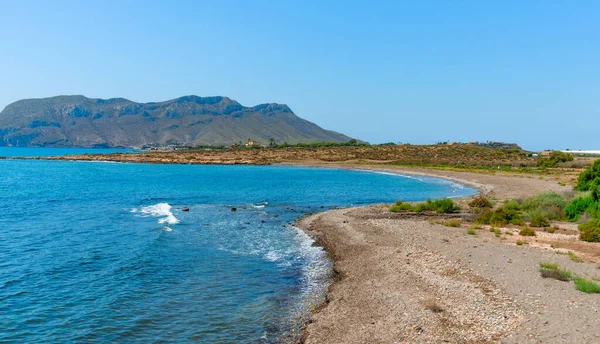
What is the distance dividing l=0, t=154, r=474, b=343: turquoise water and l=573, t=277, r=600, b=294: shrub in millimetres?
9331

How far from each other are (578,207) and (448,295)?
22807mm

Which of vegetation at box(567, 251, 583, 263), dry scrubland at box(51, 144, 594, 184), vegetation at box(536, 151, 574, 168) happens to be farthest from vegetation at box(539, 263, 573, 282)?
dry scrubland at box(51, 144, 594, 184)

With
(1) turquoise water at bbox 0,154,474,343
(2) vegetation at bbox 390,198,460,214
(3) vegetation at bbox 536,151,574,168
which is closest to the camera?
(1) turquoise water at bbox 0,154,474,343

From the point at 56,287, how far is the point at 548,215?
3250cm

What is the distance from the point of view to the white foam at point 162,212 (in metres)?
36.6

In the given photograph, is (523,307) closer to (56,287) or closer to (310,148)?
(56,287)

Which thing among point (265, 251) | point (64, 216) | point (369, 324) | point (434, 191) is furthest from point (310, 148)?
point (369, 324)

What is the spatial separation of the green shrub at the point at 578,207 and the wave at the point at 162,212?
30.8 m

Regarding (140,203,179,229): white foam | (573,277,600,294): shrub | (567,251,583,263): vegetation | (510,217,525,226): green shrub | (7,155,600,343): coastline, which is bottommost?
(140,203,179,229): white foam

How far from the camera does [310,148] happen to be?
163000 mm

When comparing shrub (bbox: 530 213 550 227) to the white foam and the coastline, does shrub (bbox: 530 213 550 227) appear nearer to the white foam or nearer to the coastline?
the coastline

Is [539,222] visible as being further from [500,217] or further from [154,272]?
[154,272]

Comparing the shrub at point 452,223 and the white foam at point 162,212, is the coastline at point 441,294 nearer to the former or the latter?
the shrub at point 452,223

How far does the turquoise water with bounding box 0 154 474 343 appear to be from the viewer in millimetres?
14969
